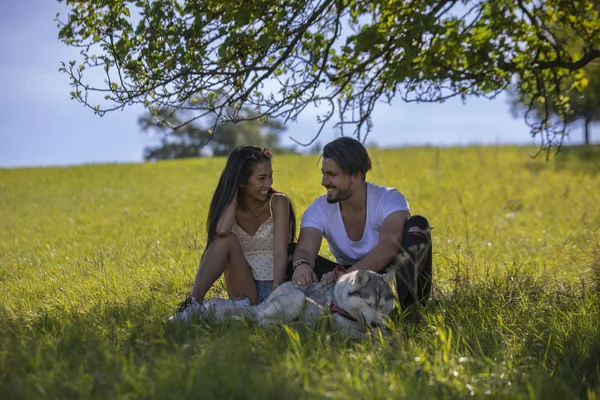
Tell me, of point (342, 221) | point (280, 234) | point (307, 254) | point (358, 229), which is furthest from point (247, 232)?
point (358, 229)

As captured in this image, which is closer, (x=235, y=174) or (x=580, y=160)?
(x=235, y=174)

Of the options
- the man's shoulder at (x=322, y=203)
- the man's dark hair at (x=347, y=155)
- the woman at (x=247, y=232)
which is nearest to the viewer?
the man's dark hair at (x=347, y=155)

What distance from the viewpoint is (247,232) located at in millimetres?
5617

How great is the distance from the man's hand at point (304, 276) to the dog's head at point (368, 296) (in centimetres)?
53

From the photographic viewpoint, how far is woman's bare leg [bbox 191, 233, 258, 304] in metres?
5.21

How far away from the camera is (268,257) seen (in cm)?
563

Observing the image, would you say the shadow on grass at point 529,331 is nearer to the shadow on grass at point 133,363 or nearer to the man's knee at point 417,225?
the man's knee at point 417,225

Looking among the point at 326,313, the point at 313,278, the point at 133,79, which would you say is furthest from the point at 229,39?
the point at 326,313

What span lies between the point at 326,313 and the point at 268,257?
1296 mm

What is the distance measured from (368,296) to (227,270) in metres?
1.75

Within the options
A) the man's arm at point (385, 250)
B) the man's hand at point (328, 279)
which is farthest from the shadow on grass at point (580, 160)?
the man's hand at point (328, 279)

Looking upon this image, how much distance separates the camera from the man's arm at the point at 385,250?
16.0ft

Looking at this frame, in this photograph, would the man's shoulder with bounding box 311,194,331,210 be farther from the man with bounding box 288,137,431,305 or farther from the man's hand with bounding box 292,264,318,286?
the man's hand with bounding box 292,264,318,286

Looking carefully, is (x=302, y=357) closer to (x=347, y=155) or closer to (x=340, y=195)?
(x=340, y=195)
